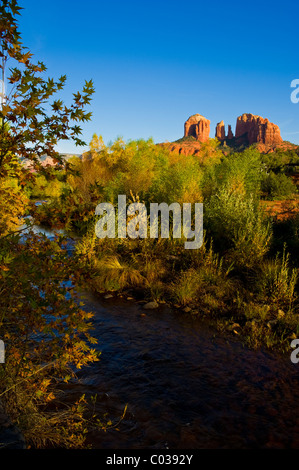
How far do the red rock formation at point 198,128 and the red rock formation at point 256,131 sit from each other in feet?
50.5

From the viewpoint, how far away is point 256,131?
13162cm

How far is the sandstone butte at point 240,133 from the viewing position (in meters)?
119

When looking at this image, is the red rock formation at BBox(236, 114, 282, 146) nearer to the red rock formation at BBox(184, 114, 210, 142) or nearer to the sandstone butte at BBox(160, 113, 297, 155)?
the sandstone butte at BBox(160, 113, 297, 155)

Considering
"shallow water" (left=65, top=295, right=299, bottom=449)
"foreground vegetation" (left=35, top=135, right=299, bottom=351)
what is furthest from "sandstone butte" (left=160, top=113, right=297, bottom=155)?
"shallow water" (left=65, top=295, right=299, bottom=449)

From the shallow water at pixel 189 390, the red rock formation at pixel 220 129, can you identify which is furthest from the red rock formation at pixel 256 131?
the shallow water at pixel 189 390

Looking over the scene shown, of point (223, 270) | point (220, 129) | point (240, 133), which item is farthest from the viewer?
point (220, 129)

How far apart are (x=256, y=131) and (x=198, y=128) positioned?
103ft

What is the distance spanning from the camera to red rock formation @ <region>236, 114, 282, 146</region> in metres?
126

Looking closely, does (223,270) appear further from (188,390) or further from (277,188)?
(277,188)

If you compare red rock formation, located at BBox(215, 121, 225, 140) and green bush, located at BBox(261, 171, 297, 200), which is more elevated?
red rock formation, located at BBox(215, 121, 225, 140)

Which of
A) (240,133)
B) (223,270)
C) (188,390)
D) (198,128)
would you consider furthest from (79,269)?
(198,128)

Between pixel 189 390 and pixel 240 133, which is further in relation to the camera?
pixel 240 133
